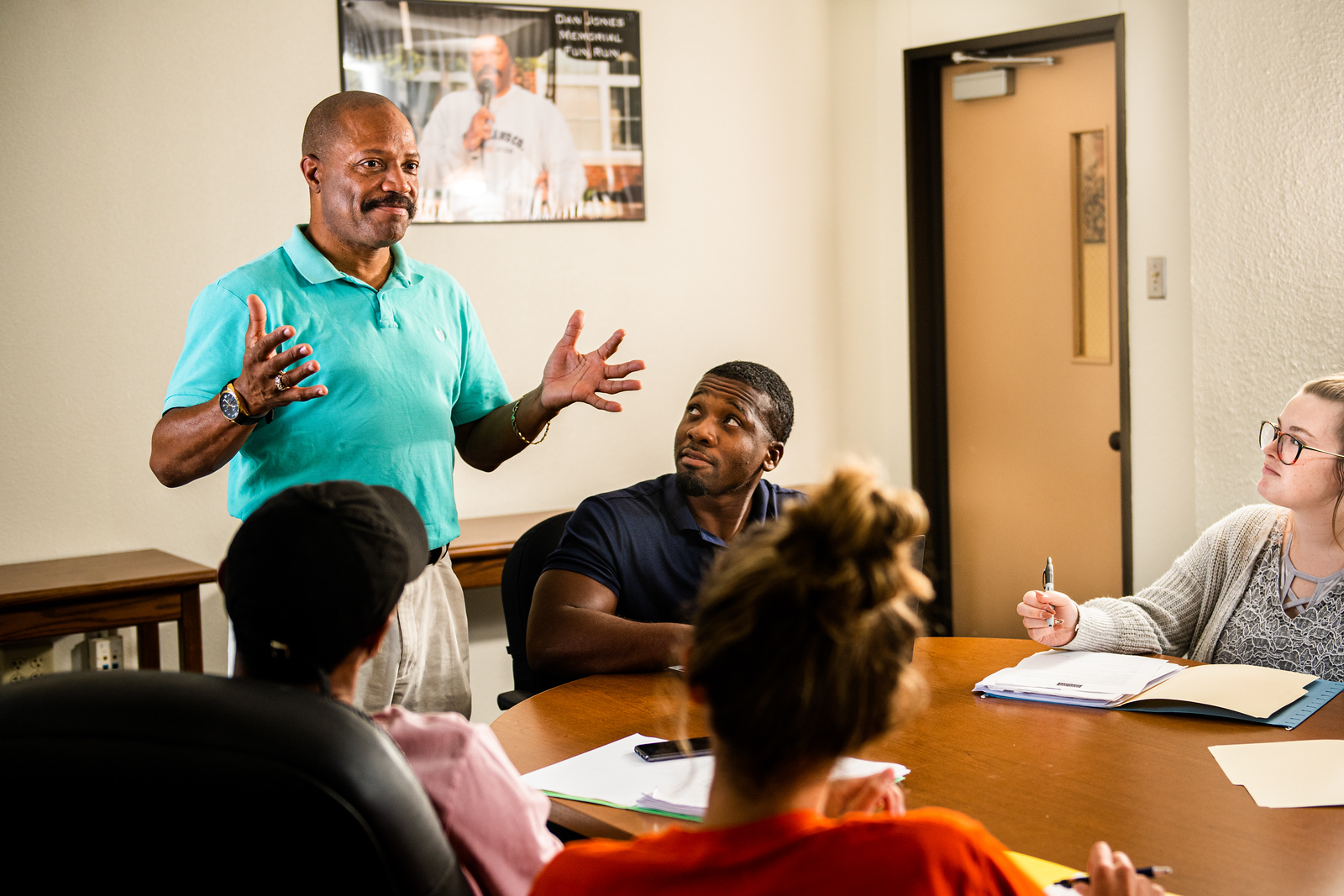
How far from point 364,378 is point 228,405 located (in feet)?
0.94

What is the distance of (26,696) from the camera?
0.86 meters

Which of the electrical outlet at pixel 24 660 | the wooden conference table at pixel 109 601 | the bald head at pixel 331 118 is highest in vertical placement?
the bald head at pixel 331 118

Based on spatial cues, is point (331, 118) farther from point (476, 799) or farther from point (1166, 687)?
point (1166, 687)

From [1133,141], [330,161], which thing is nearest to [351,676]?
[330,161]

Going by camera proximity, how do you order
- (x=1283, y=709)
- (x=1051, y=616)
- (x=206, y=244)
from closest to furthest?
1. (x=1283, y=709)
2. (x=1051, y=616)
3. (x=206, y=244)

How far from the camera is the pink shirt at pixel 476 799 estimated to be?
1052 mm

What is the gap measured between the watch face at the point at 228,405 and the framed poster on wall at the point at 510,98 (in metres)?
2.00

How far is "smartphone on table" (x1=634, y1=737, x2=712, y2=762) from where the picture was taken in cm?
153

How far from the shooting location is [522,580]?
238 cm

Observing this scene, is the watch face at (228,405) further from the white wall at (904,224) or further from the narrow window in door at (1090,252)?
the narrow window in door at (1090,252)

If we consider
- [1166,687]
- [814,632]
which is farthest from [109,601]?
[814,632]

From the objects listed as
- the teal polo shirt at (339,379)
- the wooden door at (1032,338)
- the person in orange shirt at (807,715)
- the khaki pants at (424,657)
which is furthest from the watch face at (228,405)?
the wooden door at (1032,338)

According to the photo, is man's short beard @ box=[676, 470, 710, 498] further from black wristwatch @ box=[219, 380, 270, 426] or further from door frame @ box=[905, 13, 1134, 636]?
door frame @ box=[905, 13, 1134, 636]

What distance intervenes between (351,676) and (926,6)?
379 cm
